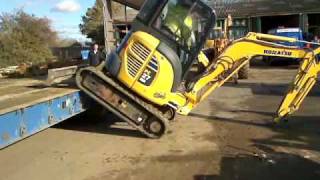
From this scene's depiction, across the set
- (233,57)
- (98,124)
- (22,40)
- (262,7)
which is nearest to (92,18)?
(22,40)

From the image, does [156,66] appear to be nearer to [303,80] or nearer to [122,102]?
[122,102]

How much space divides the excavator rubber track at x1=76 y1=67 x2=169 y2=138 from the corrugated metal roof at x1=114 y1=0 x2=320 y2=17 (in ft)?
90.6

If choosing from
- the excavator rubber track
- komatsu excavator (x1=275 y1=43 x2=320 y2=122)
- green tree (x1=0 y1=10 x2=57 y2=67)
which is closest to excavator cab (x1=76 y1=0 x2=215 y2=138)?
the excavator rubber track

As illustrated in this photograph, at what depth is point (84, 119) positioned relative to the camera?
12.7 metres

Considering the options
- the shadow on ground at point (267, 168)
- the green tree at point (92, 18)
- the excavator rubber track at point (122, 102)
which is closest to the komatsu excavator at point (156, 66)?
the excavator rubber track at point (122, 102)

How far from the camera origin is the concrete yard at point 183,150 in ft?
26.4

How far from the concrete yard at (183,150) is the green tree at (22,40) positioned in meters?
26.9

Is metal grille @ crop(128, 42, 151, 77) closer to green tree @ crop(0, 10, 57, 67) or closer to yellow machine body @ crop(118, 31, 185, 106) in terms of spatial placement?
yellow machine body @ crop(118, 31, 185, 106)

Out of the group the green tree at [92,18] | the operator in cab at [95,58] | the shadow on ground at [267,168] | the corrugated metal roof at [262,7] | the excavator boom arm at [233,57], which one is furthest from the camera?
the green tree at [92,18]

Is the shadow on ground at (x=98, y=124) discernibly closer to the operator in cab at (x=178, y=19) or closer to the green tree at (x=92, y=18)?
the operator in cab at (x=178, y=19)

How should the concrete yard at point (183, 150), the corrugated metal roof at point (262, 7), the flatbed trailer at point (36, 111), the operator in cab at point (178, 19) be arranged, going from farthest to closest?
the corrugated metal roof at point (262, 7), the operator in cab at point (178, 19), the flatbed trailer at point (36, 111), the concrete yard at point (183, 150)

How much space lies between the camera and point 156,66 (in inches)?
413

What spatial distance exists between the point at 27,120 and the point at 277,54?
5.41 m

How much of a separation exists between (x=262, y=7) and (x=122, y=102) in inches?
1329
